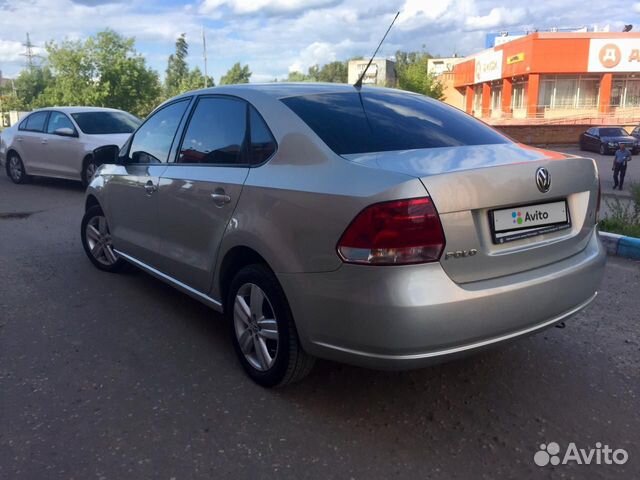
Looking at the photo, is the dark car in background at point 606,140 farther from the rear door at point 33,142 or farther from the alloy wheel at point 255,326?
the alloy wheel at point 255,326

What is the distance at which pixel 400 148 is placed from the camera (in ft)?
10.2

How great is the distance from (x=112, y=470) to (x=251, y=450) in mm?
625

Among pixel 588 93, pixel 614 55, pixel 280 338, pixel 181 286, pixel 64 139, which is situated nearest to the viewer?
pixel 280 338

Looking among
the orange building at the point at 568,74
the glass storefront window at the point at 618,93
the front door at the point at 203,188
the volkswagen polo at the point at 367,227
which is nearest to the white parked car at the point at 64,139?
the front door at the point at 203,188

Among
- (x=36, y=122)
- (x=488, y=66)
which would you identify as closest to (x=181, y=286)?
(x=36, y=122)

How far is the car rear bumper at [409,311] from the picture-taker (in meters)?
2.58

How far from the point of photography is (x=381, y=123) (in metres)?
3.37

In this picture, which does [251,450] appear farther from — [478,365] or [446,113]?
[446,113]

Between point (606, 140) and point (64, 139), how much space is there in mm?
24123

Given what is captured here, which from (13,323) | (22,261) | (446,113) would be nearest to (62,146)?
(22,261)

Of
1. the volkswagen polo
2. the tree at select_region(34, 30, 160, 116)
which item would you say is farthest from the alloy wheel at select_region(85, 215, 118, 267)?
the tree at select_region(34, 30, 160, 116)

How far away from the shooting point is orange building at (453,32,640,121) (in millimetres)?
41719

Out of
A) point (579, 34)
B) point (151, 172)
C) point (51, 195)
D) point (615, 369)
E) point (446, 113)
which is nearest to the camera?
point (615, 369)

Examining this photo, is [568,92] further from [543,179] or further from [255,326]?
[255,326]
